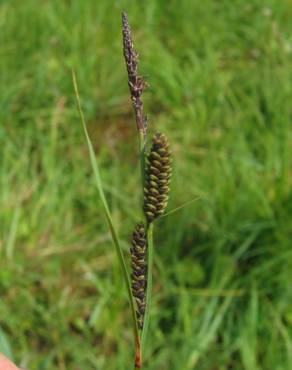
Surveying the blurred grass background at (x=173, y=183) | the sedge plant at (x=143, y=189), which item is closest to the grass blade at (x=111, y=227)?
the sedge plant at (x=143, y=189)

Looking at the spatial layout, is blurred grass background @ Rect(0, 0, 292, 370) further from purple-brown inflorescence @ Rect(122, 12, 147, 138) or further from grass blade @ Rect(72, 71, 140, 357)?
purple-brown inflorescence @ Rect(122, 12, 147, 138)

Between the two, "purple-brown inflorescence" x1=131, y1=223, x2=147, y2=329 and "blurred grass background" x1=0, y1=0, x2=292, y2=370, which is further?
"blurred grass background" x1=0, y1=0, x2=292, y2=370

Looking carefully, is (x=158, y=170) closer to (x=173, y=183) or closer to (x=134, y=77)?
(x=134, y=77)

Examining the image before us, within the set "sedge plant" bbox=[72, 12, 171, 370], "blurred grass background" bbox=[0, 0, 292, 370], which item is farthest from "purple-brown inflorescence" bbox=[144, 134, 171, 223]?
"blurred grass background" bbox=[0, 0, 292, 370]

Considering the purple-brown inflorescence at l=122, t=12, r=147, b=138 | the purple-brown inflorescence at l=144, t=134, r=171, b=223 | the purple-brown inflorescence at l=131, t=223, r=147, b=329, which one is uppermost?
the purple-brown inflorescence at l=122, t=12, r=147, b=138

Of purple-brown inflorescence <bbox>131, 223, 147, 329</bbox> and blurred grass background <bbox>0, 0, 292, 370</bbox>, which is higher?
purple-brown inflorescence <bbox>131, 223, 147, 329</bbox>

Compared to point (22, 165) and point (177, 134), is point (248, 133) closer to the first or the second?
point (177, 134)

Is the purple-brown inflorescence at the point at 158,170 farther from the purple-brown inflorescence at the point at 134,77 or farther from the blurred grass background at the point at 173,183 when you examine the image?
the blurred grass background at the point at 173,183
